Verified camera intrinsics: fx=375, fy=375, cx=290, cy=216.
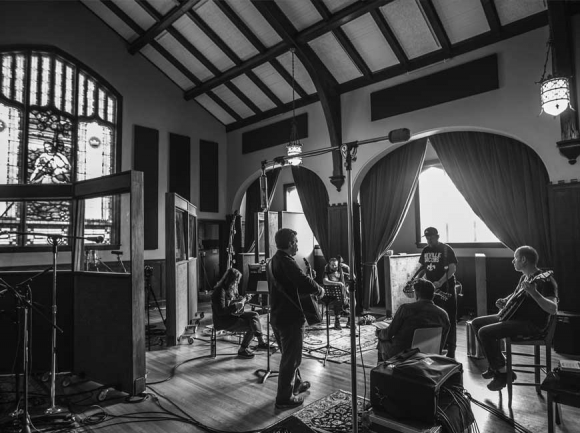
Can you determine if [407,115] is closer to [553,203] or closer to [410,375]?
[553,203]

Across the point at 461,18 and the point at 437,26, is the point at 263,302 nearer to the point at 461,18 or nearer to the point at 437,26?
the point at 437,26

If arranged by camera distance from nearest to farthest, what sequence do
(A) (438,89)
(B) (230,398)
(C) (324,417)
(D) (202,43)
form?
(C) (324,417), (B) (230,398), (A) (438,89), (D) (202,43)

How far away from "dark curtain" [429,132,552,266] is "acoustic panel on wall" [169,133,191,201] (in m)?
5.90

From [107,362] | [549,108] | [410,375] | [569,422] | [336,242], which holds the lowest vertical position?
[569,422]

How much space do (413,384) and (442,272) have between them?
2596 millimetres

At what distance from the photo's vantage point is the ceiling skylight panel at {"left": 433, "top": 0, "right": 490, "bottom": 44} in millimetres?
5480

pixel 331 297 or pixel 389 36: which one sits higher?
pixel 389 36

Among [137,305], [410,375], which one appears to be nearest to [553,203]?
[410,375]

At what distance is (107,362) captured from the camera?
3.62 m

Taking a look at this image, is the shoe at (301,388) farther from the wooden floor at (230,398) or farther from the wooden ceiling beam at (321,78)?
the wooden ceiling beam at (321,78)

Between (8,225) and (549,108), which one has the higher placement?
(549,108)

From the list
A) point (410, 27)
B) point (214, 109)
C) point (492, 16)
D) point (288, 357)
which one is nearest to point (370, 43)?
point (410, 27)

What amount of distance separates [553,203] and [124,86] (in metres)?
8.54

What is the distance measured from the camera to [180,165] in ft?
30.6
